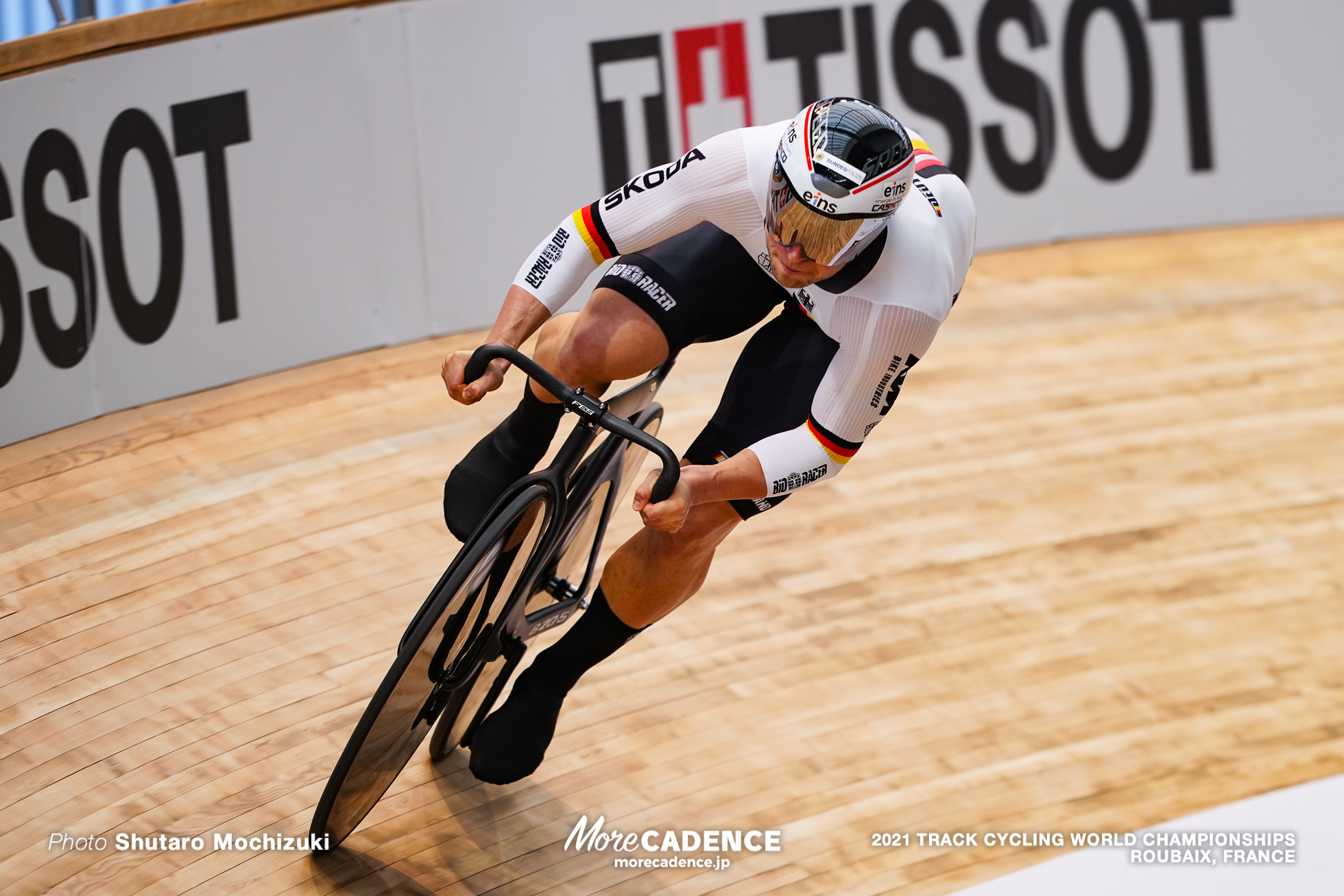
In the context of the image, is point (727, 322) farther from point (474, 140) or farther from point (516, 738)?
point (474, 140)

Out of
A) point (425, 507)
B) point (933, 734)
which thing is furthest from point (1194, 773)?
point (425, 507)

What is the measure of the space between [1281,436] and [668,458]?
3.17 m

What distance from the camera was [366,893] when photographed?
8.21 feet

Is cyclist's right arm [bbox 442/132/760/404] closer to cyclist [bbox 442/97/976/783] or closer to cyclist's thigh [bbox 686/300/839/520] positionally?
cyclist [bbox 442/97/976/783]

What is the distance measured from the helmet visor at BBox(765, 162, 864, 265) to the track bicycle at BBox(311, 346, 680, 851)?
0.43 meters

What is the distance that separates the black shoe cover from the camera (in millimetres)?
2527

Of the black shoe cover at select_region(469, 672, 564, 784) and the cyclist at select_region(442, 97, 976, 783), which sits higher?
the cyclist at select_region(442, 97, 976, 783)

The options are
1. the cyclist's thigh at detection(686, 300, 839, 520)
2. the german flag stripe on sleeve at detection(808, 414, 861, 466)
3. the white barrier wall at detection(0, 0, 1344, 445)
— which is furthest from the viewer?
the white barrier wall at detection(0, 0, 1344, 445)

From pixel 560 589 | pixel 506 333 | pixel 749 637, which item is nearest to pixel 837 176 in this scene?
pixel 506 333

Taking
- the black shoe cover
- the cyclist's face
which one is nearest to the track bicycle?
the black shoe cover

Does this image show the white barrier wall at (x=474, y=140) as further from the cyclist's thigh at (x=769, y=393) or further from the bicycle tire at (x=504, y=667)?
the cyclist's thigh at (x=769, y=393)

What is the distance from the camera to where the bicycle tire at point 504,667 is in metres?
2.74

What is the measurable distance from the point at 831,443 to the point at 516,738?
2.90ft

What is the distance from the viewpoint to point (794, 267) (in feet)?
7.14
